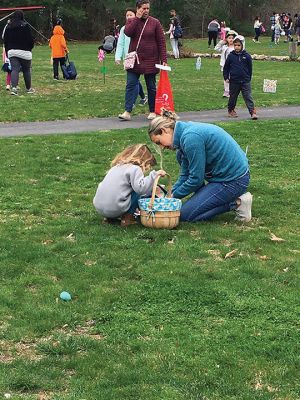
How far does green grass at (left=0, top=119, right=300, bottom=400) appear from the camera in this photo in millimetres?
3592

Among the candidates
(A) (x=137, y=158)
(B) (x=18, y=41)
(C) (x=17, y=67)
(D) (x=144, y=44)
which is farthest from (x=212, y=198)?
(C) (x=17, y=67)

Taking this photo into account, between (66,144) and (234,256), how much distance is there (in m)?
5.30

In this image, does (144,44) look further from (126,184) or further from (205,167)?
(126,184)

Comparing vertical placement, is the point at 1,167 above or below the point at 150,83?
below

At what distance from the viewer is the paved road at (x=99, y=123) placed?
38.1 ft

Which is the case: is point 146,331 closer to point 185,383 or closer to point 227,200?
point 185,383

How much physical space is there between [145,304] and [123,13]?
49592 mm

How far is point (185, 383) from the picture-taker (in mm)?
3549

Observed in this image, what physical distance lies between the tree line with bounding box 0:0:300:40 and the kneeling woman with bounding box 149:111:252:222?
41371mm

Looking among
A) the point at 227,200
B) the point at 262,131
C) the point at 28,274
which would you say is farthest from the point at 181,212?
the point at 262,131

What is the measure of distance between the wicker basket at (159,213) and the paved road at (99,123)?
558 centimetres

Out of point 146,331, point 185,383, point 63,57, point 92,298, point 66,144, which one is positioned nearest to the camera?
point 185,383

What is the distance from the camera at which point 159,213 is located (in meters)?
6.09

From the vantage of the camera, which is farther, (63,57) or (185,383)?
(63,57)
